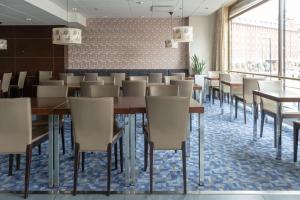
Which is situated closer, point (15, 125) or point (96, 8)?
point (15, 125)

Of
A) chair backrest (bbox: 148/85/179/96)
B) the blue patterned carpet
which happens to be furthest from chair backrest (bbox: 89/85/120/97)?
the blue patterned carpet

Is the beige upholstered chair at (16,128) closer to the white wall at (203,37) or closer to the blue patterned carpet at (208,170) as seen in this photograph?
the blue patterned carpet at (208,170)

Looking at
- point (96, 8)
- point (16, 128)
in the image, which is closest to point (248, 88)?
point (16, 128)

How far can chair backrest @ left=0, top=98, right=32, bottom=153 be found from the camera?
3.01 m

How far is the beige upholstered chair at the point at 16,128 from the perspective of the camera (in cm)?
301

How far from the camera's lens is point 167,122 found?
10.1 feet

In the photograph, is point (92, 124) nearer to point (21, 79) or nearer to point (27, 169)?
point (27, 169)

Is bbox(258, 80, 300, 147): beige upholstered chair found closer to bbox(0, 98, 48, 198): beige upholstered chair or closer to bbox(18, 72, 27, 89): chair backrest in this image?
bbox(0, 98, 48, 198): beige upholstered chair

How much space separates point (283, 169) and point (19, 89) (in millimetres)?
9471

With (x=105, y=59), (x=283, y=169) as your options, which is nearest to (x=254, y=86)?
(x=283, y=169)

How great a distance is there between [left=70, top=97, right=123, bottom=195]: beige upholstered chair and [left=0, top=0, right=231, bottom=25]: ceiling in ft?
15.9

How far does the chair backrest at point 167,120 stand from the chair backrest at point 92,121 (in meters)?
0.37

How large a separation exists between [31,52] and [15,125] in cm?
949

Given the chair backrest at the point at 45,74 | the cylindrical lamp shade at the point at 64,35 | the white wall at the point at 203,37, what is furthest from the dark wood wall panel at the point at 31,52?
the cylindrical lamp shade at the point at 64,35
